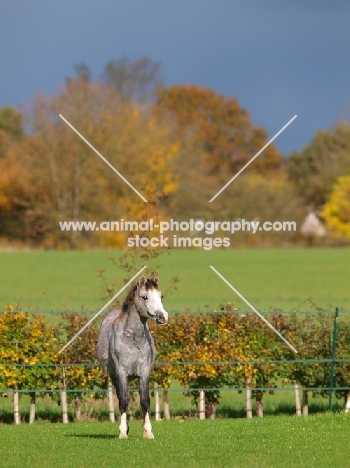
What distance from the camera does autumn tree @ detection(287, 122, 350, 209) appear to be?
2995 inches

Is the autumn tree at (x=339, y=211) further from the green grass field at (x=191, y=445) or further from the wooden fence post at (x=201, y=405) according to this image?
the green grass field at (x=191, y=445)

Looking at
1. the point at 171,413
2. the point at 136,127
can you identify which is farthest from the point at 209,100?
the point at 171,413

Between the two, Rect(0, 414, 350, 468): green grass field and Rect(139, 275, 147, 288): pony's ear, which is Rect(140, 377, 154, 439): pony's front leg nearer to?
Rect(0, 414, 350, 468): green grass field

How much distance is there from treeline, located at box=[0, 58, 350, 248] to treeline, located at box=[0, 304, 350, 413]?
37.4 metres

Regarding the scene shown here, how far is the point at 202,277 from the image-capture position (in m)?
47.6

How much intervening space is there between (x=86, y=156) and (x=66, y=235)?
5.07 metres

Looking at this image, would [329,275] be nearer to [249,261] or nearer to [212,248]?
[249,261]

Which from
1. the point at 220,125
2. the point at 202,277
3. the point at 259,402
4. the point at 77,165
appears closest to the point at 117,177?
the point at 77,165

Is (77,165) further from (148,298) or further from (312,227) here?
(148,298)

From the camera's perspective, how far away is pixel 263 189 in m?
71.7

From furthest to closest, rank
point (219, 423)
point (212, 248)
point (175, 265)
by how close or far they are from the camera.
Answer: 1. point (212, 248)
2. point (175, 265)
3. point (219, 423)

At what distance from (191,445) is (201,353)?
4.53 meters

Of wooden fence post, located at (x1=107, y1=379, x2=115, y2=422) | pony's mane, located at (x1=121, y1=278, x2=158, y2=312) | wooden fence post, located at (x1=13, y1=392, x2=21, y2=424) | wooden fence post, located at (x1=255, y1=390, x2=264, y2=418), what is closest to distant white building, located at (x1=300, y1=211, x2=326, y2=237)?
wooden fence post, located at (x1=255, y1=390, x2=264, y2=418)

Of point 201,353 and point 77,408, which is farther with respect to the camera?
point 77,408
